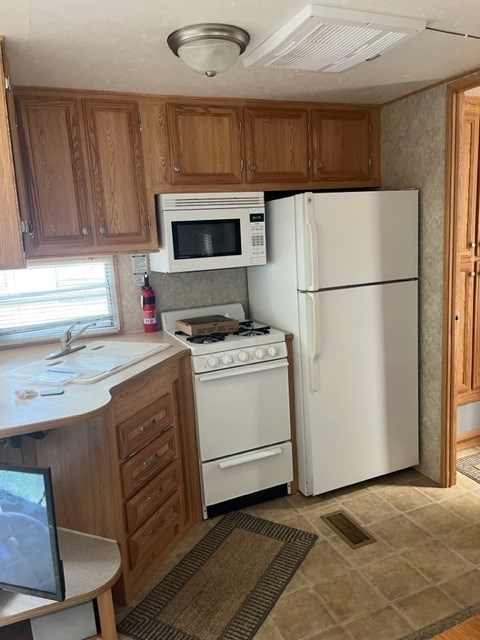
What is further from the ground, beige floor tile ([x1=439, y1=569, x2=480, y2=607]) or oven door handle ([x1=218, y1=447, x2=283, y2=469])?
oven door handle ([x1=218, y1=447, x2=283, y2=469])

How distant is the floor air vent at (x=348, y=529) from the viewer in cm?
244

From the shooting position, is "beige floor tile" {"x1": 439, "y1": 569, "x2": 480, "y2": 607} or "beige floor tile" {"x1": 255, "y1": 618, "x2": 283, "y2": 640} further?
"beige floor tile" {"x1": 439, "y1": 569, "x2": 480, "y2": 607}

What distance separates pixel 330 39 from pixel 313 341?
141cm

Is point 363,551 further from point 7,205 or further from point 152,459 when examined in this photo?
point 7,205

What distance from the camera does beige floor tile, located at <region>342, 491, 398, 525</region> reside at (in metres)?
2.63

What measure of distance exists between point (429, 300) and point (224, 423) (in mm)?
1387

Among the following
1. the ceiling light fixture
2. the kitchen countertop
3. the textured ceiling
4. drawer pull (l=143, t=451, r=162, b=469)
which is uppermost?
the textured ceiling

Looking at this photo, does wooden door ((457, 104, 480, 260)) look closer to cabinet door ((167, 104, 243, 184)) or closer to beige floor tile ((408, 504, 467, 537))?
cabinet door ((167, 104, 243, 184))

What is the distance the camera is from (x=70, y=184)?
8.00ft

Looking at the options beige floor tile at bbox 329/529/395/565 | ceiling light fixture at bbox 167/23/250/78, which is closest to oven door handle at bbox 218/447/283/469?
beige floor tile at bbox 329/529/395/565

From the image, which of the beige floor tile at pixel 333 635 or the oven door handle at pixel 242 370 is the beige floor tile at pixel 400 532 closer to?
the beige floor tile at pixel 333 635

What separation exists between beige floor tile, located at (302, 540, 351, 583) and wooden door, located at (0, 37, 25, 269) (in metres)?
1.87

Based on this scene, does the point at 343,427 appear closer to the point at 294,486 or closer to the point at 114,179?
the point at 294,486

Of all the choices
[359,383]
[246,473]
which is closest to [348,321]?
[359,383]
